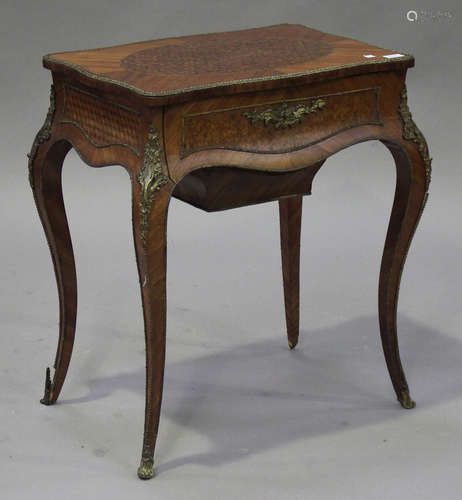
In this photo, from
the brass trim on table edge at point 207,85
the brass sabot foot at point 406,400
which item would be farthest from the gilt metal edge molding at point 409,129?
the brass sabot foot at point 406,400

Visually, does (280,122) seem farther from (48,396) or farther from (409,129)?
(48,396)

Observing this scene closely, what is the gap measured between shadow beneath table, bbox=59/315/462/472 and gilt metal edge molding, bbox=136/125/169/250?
73 cm

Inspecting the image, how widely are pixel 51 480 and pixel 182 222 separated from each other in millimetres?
1791

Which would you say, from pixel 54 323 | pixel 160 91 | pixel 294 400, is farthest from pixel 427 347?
pixel 160 91

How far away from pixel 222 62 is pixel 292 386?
0.99 meters

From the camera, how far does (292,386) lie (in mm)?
3574

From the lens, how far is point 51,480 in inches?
121

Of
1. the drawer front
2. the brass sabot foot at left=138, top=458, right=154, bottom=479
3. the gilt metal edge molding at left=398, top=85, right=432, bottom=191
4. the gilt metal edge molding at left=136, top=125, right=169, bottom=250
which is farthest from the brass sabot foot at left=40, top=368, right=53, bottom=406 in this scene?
the gilt metal edge molding at left=398, top=85, right=432, bottom=191

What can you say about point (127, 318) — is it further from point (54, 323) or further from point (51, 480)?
point (51, 480)

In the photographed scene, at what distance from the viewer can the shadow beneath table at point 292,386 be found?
10.9 feet

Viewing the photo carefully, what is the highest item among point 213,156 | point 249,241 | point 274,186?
point 213,156

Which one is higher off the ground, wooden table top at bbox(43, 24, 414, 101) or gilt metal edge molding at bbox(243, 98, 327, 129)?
wooden table top at bbox(43, 24, 414, 101)

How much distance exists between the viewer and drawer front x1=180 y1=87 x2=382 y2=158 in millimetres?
2877

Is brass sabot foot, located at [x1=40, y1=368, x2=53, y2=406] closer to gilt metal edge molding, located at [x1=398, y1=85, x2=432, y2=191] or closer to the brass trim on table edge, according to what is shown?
the brass trim on table edge
